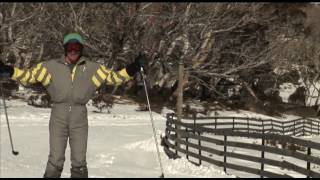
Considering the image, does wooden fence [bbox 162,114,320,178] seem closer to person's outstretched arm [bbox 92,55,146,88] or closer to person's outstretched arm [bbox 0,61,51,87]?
person's outstretched arm [bbox 92,55,146,88]

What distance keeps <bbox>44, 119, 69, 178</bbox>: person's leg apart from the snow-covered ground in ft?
10.8

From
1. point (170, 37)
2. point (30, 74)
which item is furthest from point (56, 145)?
point (170, 37)

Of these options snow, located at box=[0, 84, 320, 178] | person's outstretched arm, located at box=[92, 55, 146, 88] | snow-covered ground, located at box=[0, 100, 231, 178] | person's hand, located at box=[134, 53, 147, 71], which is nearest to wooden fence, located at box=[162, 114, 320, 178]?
snow, located at box=[0, 84, 320, 178]

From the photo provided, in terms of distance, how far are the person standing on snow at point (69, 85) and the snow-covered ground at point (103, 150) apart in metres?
3.45

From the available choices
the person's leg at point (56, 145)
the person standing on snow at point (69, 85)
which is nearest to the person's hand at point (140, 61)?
the person standing on snow at point (69, 85)

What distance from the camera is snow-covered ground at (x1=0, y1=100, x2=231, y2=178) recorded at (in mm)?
11430

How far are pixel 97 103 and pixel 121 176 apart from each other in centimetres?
2434

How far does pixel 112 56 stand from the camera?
34938 mm

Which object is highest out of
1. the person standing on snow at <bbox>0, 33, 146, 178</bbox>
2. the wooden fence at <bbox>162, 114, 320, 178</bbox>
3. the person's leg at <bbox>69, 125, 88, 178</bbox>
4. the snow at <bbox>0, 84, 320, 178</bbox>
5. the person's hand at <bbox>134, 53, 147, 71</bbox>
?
the person's hand at <bbox>134, 53, 147, 71</bbox>

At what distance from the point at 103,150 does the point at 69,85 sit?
1029 cm

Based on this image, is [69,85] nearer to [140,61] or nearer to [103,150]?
[140,61]

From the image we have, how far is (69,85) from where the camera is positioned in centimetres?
629

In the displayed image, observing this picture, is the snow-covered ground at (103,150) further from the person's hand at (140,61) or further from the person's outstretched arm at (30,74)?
the person's hand at (140,61)

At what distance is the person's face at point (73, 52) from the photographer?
245 inches
